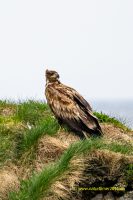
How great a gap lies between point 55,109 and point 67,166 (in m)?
2.39

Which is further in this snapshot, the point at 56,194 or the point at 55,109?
the point at 55,109

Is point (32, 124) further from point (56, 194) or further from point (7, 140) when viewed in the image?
point (56, 194)

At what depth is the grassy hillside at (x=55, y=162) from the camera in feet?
→ 47.3

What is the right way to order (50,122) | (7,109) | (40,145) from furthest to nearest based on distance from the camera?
(7,109), (50,122), (40,145)

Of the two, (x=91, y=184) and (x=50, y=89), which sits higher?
(x=50, y=89)

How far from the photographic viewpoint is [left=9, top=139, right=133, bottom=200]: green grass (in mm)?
14133

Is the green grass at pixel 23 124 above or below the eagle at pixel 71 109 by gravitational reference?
below

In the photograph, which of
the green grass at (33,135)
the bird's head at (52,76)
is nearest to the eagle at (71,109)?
the bird's head at (52,76)

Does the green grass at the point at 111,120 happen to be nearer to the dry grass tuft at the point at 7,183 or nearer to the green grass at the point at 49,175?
the green grass at the point at 49,175

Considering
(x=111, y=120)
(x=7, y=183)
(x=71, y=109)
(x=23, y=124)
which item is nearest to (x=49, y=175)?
(x=7, y=183)

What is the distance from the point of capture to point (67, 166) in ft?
48.6

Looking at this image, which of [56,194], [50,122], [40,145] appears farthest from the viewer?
[50,122]

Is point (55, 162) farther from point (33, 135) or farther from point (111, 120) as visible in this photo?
point (111, 120)

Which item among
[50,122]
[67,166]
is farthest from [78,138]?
[67,166]
